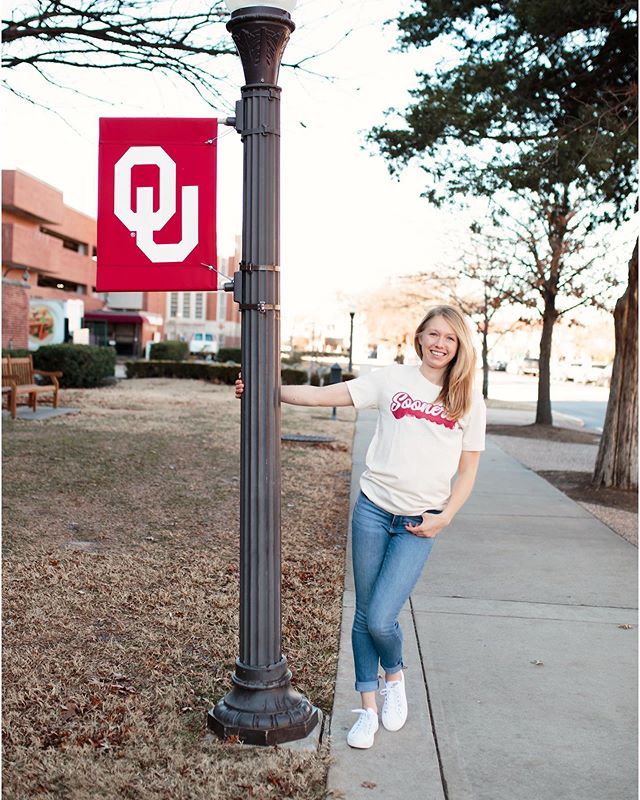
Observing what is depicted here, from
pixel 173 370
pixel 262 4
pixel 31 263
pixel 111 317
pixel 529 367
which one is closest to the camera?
pixel 262 4

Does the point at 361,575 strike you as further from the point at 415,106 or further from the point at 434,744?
the point at 415,106

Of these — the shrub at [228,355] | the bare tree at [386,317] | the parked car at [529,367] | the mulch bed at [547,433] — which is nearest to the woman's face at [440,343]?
the mulch bed at [547,433]

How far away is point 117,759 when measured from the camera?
10.8ft

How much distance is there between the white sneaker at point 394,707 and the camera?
365 centimetres

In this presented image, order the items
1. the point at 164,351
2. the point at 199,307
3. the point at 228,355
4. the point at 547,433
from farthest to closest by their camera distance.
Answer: the point at 199,307 < the point at 164,351 < the point at 228,355 < the point at 547,433

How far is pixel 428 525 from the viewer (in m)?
3.44

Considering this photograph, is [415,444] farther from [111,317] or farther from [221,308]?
[221,308]

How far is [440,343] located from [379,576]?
3.17 ft

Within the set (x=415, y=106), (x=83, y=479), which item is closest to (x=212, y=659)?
(x=83, y=479)

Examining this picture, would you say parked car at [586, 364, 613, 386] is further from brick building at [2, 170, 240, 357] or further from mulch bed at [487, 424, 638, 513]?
mulch bed at [487, 424, 638, 513]

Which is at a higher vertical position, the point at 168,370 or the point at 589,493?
the point at 168,370

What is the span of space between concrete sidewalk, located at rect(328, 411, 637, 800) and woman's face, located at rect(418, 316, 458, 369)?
5.12 feet

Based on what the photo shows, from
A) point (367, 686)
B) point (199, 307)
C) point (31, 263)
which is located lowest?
point (367, 686)

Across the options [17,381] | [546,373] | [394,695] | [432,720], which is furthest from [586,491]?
[17,381]
